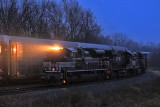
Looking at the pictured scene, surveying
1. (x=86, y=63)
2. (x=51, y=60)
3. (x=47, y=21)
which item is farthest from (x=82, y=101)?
(x=47, y=21)

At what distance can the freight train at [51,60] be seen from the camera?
59.8 ft

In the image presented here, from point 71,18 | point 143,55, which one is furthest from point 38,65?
point 71,18

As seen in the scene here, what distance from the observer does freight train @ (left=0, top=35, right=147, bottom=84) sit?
1823 cm

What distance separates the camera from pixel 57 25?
42344 mm

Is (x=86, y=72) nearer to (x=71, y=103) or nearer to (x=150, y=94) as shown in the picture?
(x=150, y=94)

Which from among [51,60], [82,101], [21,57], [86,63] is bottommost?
[82,101]

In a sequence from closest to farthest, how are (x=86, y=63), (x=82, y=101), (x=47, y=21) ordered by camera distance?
1. (x=82, y=101)
2. (x=86, y=63)
3. (x=47, y=21)

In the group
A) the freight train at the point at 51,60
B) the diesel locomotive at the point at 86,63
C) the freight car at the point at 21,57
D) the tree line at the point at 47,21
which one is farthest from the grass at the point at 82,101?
the tree line at the point at 47,21

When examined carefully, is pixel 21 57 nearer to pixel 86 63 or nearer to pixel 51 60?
pixel 51 60

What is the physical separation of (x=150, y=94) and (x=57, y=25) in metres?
30.0

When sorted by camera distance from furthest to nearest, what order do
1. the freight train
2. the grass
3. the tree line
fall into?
the tree line
the freight train
the grass

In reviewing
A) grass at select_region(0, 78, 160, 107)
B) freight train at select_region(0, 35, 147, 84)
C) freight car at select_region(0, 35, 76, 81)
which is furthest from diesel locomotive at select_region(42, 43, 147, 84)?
grass at select_region(0, 78, 160, 107)

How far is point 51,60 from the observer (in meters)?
18.9

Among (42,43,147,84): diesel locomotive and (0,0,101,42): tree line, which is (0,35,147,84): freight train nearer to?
(42,43,147,84): diesel locomotive
